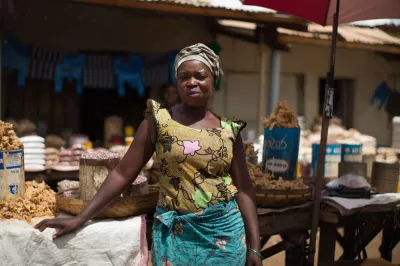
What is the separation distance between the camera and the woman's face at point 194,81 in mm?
2350

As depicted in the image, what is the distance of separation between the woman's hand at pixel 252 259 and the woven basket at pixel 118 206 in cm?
64

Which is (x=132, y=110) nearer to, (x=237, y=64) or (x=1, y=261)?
(x=237, y=64)

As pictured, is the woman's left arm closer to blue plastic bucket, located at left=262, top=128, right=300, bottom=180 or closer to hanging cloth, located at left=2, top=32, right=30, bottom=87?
blue plastic bucket, located at left=262, top=128, right=300, bottom=180

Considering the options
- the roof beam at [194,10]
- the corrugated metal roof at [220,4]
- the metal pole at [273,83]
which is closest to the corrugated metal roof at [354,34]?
the metal pole at [273,83]

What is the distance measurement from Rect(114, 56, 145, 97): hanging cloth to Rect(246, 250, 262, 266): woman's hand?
6168 millimetres

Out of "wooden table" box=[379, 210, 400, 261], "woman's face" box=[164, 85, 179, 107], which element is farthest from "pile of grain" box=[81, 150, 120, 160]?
"woman's face" box=[164, 85, 179, 107]

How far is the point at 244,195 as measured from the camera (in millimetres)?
2576

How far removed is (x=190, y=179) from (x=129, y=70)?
634 centimetres

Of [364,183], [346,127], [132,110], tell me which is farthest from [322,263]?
[346,127]

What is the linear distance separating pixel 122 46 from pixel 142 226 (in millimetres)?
6983

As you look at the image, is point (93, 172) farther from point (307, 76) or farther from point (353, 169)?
point (307, 76)

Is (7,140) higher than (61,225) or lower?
higher

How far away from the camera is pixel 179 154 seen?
2314mm

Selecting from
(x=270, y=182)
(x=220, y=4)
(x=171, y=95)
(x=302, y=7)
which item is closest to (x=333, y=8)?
(x=302, y=7)
